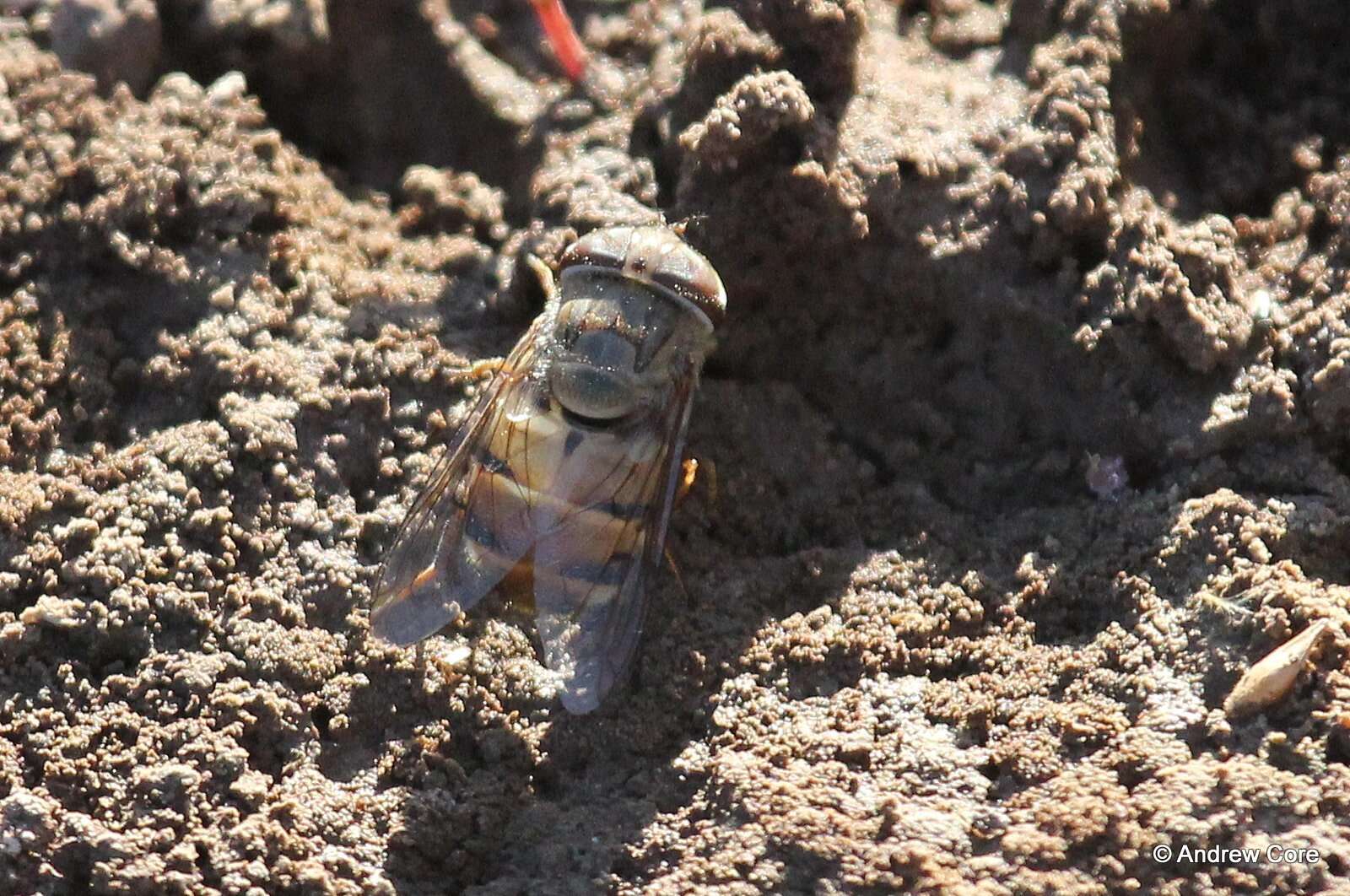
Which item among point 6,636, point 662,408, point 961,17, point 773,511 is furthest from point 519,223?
point 6,636

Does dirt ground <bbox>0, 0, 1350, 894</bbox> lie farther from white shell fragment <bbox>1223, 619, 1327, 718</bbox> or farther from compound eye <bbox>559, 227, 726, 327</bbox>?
compound eye <bbox>559, 227, 726, 327</bbox>

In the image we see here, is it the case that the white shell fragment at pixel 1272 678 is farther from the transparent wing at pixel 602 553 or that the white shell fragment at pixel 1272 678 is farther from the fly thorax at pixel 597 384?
the fly thorax at pixel 597 384

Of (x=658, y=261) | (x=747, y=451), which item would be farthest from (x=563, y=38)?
(x=747, y=451)

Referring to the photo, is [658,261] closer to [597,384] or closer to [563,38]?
[597,384]

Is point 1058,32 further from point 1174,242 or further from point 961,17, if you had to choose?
point 1174,242

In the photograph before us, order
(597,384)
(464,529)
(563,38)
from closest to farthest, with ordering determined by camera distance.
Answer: (464,529)
(597,384)
(563,38)
